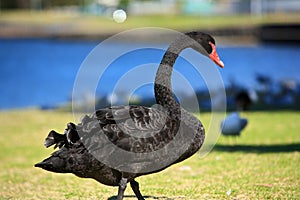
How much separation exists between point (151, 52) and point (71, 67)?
16.3ft

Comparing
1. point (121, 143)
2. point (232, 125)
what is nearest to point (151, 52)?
point (232, 125)

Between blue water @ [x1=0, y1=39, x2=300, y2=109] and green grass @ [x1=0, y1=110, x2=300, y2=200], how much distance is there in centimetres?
363

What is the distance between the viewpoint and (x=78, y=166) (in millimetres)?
4508

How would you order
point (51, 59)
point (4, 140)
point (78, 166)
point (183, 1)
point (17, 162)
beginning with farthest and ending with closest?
point (183, 1) < point (51, 59) < point (4, 140) < point (17, 162) < point (78, 166)

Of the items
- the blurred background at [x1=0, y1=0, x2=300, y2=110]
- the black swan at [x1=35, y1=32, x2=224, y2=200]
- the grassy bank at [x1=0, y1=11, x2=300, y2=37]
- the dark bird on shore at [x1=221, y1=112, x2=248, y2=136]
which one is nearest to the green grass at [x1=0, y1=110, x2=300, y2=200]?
the dark bird on shore at [x1=221, y1=112, x2=248, y2=136]

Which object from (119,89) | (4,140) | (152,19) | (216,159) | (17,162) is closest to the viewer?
(216,159)

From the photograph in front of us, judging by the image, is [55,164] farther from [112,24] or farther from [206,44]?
[112,24]

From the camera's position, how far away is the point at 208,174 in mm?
6637

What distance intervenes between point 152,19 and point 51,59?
10568 mm

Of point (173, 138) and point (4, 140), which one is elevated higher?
Answer: point (173, 138)

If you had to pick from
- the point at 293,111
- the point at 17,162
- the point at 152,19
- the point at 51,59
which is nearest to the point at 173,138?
the point at 17,162

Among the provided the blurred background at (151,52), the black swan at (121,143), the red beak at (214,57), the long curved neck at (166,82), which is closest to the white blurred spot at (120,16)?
the long curved neck at (166,82)

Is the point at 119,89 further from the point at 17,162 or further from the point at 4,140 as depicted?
the point at 17,162

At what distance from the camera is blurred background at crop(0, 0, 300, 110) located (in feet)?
44.7
